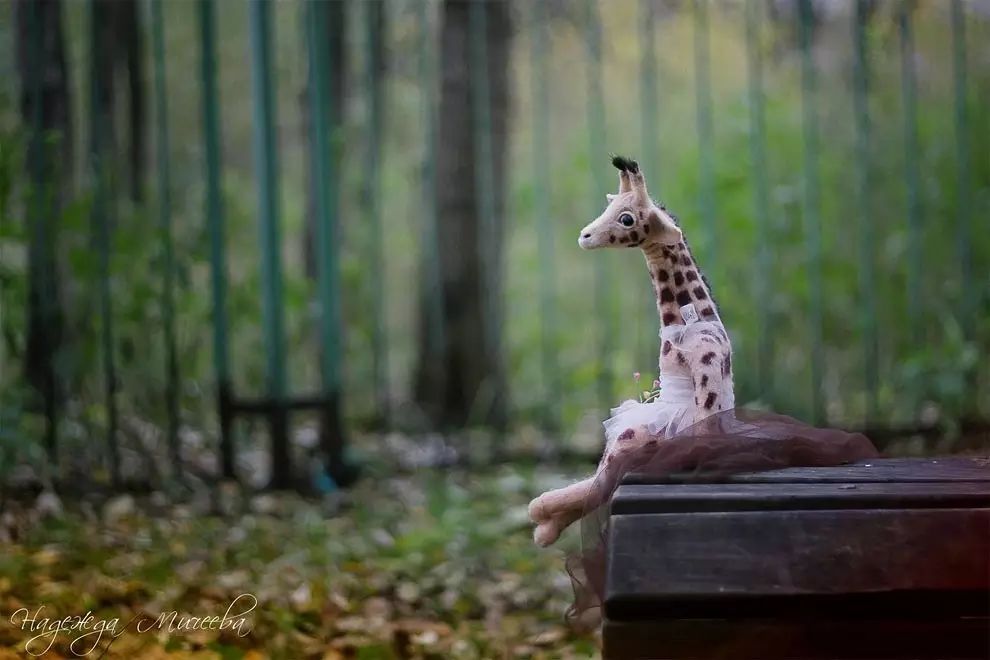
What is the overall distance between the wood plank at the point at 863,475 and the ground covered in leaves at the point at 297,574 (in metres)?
0.51

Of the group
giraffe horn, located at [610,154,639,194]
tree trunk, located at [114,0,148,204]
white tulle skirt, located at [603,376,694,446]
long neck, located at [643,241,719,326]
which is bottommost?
white tulle skirt, located at [603,376,694,446]

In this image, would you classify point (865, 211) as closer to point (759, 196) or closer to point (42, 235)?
point (759, 196)

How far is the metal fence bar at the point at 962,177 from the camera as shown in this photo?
2891 millimetres

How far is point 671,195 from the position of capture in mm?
3512

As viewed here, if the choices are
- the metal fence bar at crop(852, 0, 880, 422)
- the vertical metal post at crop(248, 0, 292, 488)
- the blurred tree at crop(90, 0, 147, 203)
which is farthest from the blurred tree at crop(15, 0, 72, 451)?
the metal fence bar at crop(852, 0, 880, 422)

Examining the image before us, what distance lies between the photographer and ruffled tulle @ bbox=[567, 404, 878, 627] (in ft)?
4.32

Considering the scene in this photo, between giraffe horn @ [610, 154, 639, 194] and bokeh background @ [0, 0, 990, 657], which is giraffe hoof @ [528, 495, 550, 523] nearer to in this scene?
bokeh background @ [0, 0, 990, 657]

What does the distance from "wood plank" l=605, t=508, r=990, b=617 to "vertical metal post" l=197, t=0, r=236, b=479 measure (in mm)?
1718

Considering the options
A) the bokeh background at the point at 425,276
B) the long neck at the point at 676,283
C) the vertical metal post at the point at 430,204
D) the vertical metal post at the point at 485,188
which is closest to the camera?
the long neck at the point at 676,283

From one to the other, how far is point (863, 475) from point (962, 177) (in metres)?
1.93

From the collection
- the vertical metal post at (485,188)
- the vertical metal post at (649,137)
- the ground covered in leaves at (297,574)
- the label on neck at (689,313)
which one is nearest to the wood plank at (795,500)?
the label on neck at (689,313)

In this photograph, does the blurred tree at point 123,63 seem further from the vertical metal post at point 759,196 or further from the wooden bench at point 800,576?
the wooden bench at point 800,576

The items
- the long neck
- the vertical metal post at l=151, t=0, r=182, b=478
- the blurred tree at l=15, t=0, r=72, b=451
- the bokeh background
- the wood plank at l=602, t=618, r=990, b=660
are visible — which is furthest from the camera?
the vertical metal post at l=151, t=0, r=182, b=478

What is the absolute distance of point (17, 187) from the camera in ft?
7.96
